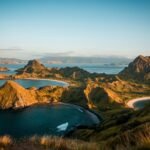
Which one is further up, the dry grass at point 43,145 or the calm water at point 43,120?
the dry grass at point 43,145

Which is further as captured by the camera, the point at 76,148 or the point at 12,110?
the point at 12,110

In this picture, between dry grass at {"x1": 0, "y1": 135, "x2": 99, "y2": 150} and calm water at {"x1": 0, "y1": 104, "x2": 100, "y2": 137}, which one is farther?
calm water at {"x1": 0, "y1": 104, "x2": 100, "y2": 137}

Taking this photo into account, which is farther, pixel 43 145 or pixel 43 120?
pixel 43 120

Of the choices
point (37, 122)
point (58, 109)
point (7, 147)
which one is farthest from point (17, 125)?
point (7, 147)

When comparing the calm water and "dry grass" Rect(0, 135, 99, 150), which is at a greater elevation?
"dry grass" Rect(0, 135, 99, 150)

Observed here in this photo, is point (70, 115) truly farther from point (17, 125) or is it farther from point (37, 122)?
point (17, 125)

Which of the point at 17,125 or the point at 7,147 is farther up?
the point at 7,147

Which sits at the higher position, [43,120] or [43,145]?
[43,145]

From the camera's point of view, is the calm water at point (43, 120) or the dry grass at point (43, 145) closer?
the dry grass at point (43, 145)
